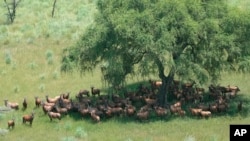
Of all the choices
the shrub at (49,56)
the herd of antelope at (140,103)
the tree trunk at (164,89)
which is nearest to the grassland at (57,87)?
the shrub at (49,56)

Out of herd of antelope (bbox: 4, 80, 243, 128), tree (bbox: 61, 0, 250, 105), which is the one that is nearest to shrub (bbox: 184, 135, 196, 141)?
herd of antelope (bbox: 4, 80, 243, 128)

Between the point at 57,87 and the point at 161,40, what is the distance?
362 inches

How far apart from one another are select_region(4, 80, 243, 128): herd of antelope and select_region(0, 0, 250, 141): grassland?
352 millimetres

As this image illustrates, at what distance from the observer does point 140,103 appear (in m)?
24.9

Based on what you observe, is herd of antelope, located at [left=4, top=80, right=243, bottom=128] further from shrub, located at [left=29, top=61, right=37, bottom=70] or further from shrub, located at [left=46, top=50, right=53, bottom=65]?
shrub, located at [left=46, top=50, right=53, bottom=65]

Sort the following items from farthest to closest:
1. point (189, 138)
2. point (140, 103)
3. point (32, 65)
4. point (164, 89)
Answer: point (32, 65)
point (140, 103)
point (164, 89)
point (189, 138)

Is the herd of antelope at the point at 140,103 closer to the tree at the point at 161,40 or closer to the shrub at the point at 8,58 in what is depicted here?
the tree at the point at 161,40

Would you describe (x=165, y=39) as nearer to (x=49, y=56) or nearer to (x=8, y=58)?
(x=49, y=56)

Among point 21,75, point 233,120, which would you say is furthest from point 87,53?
point 21,75

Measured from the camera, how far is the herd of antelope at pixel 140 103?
22953 mm

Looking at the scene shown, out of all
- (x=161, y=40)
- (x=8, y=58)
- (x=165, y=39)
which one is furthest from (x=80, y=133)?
(x=8, y=58)

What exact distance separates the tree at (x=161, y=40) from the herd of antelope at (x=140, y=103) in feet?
3.46

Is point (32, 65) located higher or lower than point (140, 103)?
higher

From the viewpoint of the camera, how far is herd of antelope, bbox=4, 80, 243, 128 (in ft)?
75.3
